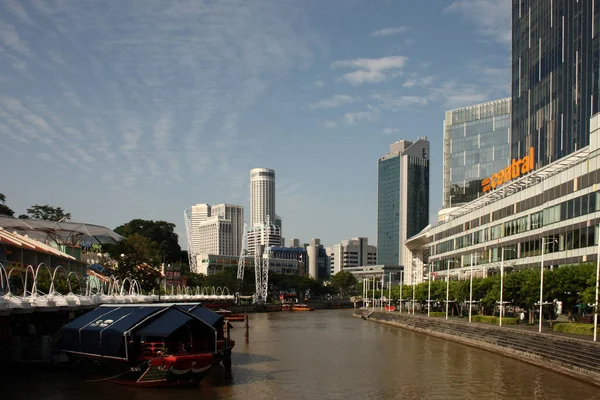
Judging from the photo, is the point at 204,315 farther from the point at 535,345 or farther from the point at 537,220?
the point at 537,220

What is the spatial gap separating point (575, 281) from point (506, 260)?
3635 centimetres

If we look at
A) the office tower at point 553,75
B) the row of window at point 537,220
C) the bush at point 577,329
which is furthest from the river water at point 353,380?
the office tower at point 553,75

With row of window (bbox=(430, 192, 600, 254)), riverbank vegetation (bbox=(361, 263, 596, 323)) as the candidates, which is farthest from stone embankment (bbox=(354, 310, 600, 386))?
row of window (bbox=(430, 192, 600, 254))

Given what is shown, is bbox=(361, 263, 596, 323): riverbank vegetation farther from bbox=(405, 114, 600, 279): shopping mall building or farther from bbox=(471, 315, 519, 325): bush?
bbox=(405, 114, 600, 279): shopping mall building

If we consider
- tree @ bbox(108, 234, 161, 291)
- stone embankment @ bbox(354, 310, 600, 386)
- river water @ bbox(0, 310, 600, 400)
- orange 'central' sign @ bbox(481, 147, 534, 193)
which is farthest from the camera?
tree @ bbox(108, 234, 161, 291)

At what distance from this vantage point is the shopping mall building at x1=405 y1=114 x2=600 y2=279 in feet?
239

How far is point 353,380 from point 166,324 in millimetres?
14511

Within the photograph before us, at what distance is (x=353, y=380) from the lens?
48062 millimetres

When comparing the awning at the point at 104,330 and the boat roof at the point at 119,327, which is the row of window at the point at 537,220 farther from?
the awning at the point at 104,330

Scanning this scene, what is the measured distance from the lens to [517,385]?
45.0 m

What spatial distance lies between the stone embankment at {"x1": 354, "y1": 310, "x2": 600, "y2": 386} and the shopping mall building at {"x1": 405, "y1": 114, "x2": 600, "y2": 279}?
10.6 m

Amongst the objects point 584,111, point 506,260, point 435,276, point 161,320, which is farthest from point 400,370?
point 435,276

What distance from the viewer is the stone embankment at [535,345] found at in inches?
1788

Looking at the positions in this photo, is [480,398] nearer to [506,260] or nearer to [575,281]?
[575,281]
